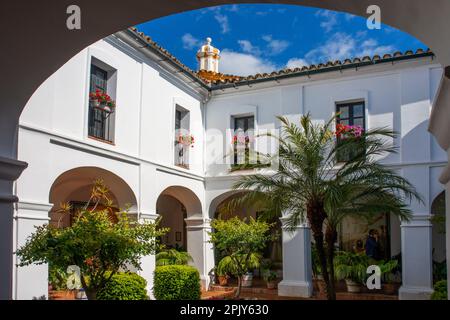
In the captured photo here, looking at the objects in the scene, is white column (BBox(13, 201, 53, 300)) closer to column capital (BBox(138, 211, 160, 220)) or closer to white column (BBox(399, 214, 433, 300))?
column capital (BBox(138, 211, 160, 220))

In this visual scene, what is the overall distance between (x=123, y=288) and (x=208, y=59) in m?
11.3

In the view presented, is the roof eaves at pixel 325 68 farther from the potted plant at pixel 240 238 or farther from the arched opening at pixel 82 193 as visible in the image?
the arched opening at pixel 82 193

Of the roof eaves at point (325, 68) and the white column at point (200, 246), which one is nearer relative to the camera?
the roof eaves at point (325, 68)

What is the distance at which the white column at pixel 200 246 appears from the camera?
15.1 meters

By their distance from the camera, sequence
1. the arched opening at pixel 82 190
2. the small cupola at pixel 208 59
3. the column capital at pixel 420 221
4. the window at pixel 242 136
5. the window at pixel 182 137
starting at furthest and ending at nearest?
1. the small cupola at pixel 208 59
2. the window at pixel 242 136
3. the window at pixel 182 137
4. the column capital at pixel 420 221
5. the arched opening at pixel 82 190

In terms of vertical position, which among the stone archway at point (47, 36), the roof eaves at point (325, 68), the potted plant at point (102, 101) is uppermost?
the roof eaves at point (325, 68)

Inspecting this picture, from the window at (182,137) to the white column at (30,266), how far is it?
6105 millimetres

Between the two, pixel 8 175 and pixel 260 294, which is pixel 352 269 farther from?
pixel 8 175

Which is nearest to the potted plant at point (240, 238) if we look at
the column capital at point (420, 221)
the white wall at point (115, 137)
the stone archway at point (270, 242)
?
the white wall at point (115, 137)

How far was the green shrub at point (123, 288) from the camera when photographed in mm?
9438

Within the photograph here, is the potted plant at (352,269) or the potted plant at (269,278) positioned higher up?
the potted plant at (352,269)

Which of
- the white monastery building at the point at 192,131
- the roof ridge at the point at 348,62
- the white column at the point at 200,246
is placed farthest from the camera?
the white column at the point at 200,246
